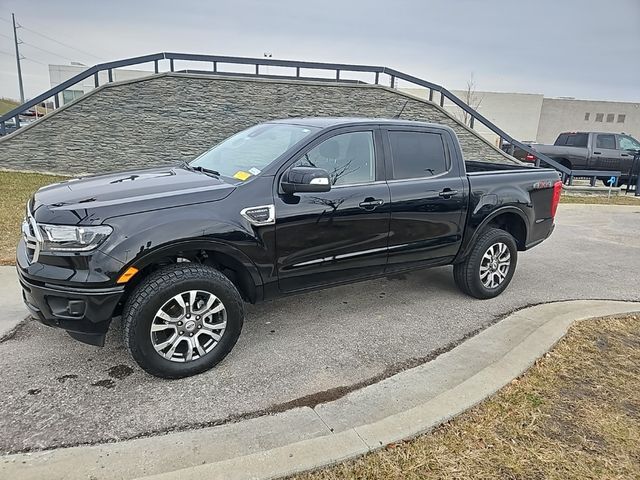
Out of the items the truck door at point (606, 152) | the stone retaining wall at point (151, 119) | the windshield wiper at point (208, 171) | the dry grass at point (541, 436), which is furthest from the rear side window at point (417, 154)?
the truck door at point (606, 152)

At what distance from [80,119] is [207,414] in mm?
12463

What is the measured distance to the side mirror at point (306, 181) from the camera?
3213 mm

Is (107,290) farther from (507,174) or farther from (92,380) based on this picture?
(507,174)

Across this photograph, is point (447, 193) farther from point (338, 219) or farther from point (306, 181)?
point (306, 181)

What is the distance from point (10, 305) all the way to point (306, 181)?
3022 millimetres

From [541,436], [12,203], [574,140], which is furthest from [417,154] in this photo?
[574,140]

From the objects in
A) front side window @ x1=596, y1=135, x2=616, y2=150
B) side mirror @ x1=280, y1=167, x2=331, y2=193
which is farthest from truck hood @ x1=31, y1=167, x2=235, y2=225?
front side window @ x1=596, y1=135, x2=616, y2=150

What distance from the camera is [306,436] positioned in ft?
8.10

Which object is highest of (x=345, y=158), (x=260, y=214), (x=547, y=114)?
(x=547, y=114)

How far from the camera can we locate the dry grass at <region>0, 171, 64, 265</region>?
5590 mm

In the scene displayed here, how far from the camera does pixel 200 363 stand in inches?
121

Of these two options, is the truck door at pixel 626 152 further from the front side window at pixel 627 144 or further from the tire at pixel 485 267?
the tire at pixel 485 267

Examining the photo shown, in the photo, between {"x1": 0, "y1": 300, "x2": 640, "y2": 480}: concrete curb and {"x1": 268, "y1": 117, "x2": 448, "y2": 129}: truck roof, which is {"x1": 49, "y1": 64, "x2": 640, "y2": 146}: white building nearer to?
{"x1": 268, "y1": 117, "x2": 448, "y2": 129}: truck roof

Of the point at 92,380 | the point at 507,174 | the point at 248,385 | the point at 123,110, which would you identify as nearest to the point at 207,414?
the point at 248,385
